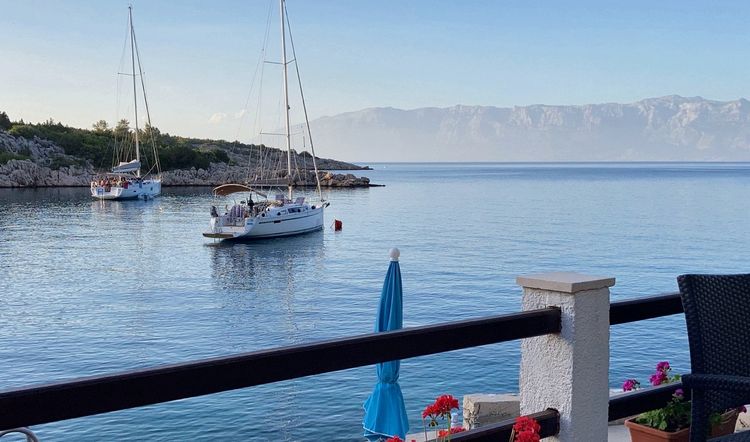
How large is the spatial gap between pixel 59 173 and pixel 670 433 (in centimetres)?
9979

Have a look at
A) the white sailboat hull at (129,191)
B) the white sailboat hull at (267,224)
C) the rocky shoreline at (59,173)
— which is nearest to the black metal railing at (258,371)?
the white sailboat hull at (267,224)

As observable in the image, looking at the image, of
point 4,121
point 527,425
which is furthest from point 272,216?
point 4,121

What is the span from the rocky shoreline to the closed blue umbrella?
72.2 metres

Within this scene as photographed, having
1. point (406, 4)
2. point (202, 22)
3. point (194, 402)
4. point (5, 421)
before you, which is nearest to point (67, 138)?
point (202, 22)

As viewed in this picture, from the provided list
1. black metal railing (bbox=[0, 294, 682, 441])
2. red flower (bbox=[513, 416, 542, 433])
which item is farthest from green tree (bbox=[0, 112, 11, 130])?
red flower (bbox=[513, 416, 542, 433])

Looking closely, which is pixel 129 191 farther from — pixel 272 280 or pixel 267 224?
pixel 272 280

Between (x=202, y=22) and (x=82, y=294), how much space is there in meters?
60.2

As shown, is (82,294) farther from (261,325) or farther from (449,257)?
(449,257)

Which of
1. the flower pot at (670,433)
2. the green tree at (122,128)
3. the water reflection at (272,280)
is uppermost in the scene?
the green tree at (122,128)

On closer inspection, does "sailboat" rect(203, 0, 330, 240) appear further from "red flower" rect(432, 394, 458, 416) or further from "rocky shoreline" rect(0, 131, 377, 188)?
"red flower" rect(432, 394, 458, 416)

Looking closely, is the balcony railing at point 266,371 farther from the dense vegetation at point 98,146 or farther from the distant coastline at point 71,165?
the dense vegetation at point 98,146

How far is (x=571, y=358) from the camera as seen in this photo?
2.82 metres

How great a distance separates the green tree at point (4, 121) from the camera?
10631 cm

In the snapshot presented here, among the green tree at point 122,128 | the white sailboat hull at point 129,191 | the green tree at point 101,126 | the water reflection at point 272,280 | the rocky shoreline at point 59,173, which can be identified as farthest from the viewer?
the green tree at point 101,126
